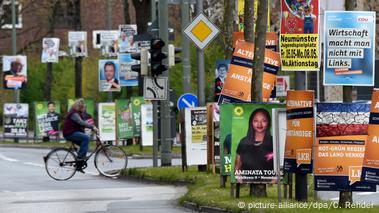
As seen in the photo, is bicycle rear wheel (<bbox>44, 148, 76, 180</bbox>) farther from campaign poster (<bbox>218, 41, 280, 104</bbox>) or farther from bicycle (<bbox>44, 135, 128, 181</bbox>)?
campaign poster (<bbox>218, 41, 280, 104</bbox>)

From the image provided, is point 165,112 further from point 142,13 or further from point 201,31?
point 142,13

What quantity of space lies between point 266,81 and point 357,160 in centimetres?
670

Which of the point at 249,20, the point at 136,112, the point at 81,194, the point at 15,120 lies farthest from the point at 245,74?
the point at 15,120

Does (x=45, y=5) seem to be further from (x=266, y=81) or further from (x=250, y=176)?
(x=250, y=176)

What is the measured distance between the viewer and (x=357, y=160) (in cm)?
1476

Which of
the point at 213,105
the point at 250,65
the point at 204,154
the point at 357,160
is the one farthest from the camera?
the point at 204,154

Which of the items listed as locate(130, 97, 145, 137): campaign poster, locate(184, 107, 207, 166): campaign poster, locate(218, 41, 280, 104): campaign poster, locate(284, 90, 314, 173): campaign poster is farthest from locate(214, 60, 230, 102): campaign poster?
locate(130, 97, 145, 137): campaign poster

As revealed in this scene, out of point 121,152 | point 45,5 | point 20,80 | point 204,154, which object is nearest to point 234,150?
point 204,154

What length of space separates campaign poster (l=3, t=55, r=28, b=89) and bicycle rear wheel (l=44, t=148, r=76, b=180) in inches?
1108

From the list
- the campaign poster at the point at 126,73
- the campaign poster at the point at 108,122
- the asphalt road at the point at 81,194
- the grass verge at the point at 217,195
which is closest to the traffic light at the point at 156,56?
the grass verge at the point at 217,195

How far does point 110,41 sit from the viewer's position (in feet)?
164

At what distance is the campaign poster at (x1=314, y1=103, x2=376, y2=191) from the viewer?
14.7 metres

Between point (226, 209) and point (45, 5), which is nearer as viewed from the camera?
point (226, 209)

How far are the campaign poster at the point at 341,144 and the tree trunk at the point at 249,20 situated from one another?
450 cm
